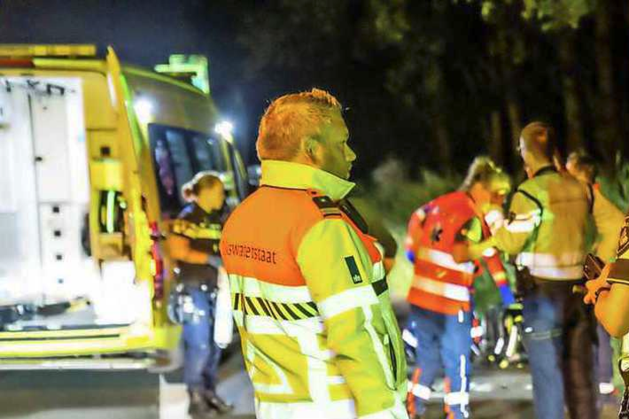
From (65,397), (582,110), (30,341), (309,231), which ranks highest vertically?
(582,110)

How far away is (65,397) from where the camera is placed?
6633mm

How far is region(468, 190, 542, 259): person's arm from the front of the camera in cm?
456

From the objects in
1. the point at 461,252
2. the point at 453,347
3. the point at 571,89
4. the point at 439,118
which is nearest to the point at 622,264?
the point at 461,252

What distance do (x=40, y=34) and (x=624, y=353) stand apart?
34.7 ft

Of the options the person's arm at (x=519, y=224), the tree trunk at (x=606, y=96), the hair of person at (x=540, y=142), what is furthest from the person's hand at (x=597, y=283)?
the tree trunk at (x=606, y=96)

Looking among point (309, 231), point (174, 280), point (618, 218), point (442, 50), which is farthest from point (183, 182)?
point (442, 50)

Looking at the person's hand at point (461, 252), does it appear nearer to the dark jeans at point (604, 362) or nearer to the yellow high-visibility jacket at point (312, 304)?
the dark jeans at point (604, 362)

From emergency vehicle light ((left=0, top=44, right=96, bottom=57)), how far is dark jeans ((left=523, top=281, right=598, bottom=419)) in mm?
3568

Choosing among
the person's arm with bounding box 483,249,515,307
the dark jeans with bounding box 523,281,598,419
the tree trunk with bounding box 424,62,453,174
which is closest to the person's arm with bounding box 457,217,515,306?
the person's arm with bounding box 483,249,515,307

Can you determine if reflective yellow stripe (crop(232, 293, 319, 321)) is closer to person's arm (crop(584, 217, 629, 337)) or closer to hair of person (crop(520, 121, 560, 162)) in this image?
person's arm (crop(584, 217, 629, 337))

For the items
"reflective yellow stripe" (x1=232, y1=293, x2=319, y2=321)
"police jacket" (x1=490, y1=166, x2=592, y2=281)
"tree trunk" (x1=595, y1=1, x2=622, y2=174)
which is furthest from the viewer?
"tree trunk" (x1=595, y1=1, x2=622, y2=174)

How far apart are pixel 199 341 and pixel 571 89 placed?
10.4 m

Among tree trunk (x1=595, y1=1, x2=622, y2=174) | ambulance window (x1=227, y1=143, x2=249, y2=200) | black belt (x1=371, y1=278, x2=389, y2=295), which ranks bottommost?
black belt (x1=371, y1=278, x2=389, y2=295)

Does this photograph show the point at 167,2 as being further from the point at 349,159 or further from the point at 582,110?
the point at 349,159
